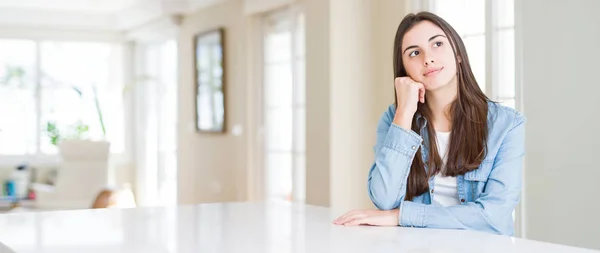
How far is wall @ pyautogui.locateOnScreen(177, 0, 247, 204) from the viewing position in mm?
6910

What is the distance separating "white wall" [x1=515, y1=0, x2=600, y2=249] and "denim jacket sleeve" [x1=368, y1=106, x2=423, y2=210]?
78.1 inches

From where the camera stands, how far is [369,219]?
5.56 feet

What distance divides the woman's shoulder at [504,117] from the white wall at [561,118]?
73.9 inches

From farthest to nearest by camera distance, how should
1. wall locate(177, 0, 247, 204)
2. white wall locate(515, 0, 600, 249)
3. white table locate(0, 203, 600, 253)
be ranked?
wall locate(177, 0, 247, 204), white wall locate(515, 0, 600, 249), white table locate(0, 203, 600, 253)

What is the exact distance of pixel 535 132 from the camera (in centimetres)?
380

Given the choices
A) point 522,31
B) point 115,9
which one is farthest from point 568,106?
point 115,9

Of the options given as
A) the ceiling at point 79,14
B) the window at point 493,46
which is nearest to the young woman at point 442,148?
the window at point 493,46

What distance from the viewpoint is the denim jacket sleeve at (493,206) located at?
169cm

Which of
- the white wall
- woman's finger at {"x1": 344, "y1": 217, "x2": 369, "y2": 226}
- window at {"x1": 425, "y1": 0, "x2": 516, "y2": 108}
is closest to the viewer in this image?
woman's finger at {"x1": 344, "y1": 217, "x2": 369, "y2": 226}

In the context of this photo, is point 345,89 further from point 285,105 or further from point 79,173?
point 79,173

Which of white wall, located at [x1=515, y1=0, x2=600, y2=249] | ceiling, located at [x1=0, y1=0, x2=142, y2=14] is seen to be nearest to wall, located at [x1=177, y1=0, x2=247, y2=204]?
ceiling, located at [x1=0, y1=0, x2=142, y2=14]

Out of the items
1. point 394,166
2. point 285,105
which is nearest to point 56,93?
point 285,105

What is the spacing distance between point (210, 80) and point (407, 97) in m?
5.81

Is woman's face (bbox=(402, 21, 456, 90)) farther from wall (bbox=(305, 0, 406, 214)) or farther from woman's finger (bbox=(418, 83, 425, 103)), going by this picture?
wall (bbox=(305, 0, 406, 214))
